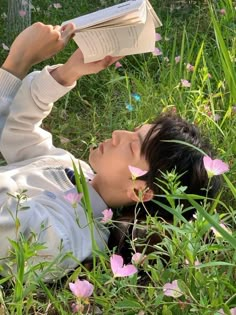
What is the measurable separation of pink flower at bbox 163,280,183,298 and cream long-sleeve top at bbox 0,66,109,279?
0.40 metres

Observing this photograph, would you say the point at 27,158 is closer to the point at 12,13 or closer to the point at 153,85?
the point at 153,85

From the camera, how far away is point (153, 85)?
2875 mm

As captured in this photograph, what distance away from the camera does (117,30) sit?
1.97 m

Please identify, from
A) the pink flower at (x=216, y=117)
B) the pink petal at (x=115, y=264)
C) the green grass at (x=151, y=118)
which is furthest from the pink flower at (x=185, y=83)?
the pink petal at (x=115, y=264)

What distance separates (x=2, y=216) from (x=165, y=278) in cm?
55

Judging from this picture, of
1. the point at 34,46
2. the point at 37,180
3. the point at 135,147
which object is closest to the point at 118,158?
the point at 135,147

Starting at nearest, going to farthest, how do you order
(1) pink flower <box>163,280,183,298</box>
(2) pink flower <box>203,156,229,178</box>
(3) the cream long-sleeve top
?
(1) pink flower <box>163,280,183,298</box>
(2) pink flower <box>203,156,229,178</box>
(3) the cream long-sleeve top

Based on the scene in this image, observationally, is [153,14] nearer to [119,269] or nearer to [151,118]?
[151,118]

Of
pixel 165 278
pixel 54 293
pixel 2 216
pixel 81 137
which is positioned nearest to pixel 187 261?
pixel 165 278

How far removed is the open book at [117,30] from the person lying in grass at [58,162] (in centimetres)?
6

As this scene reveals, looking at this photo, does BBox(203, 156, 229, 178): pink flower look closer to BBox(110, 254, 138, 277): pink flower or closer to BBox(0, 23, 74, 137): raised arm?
BBox(110, 254, 138, 277): pink flower

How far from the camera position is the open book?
1854mm

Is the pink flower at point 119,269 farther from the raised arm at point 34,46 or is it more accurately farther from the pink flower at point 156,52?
the pink flower at point 156,52

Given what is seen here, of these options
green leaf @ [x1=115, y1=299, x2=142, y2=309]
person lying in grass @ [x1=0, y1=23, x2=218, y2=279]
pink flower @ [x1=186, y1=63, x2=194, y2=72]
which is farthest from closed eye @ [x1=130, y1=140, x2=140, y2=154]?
pink flower @ [x1=186, y1=63, x2=194, y2=72]
